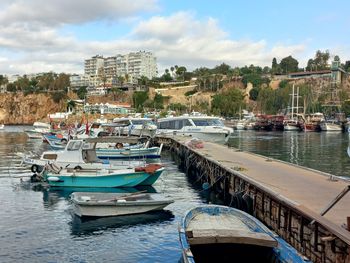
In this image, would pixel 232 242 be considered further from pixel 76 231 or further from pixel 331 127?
pixel 331 127

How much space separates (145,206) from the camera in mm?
20688

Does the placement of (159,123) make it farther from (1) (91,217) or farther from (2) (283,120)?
(2) (283,120)

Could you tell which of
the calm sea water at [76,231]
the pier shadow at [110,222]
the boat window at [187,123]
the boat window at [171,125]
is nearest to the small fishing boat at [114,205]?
the pier shadow at [110,222]

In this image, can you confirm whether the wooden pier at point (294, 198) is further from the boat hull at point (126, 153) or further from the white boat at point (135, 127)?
the white boat at point (135, 127)

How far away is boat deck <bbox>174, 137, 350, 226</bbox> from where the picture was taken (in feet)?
48.7

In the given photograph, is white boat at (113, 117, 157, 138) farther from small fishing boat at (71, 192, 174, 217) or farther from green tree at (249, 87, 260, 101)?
green tree at (249, 87, 260, 101)

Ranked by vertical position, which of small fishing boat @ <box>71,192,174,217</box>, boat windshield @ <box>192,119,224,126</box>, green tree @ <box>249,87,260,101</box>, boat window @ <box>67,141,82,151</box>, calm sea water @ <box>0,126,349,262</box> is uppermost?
green tree @ <box>249,87,260,101</box>

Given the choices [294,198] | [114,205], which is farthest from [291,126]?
[294,198]

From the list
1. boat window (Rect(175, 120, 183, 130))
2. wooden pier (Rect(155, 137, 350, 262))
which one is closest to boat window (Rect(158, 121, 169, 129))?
boat window (Rect(175, 120, 183, 130))

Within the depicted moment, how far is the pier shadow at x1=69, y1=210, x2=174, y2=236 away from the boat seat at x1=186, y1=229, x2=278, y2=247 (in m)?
7.37

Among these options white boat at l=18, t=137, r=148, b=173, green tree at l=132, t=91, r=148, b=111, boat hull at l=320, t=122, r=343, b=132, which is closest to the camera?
white boat at l=18, t=137, r=148, b=173

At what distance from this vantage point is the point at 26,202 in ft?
81.9

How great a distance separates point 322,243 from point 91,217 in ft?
37.1

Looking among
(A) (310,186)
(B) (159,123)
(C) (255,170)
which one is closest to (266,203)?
(A) (310,186)
